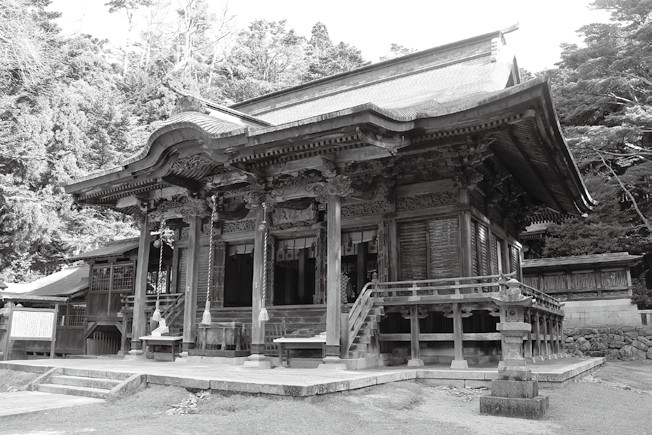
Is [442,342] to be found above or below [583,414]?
above

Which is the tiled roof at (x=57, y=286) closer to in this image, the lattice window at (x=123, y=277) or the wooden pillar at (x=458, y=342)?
the lattice window at (x=123, y=277)

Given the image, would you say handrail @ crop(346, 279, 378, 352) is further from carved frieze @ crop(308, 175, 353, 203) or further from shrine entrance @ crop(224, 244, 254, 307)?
shrine entrance @ crop(224, 244, 254, 307)

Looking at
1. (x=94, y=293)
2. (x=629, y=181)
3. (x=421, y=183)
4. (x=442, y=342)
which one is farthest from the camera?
(x=629, y=181)

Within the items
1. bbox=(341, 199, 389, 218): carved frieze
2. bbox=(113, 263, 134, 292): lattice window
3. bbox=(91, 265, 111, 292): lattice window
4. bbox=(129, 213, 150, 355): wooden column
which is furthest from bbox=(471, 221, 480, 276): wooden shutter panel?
bbox=(91, 265, 111, 292): lattice window

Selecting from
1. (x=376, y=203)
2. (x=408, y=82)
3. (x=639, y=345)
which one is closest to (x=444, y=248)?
(x=376, y=203)

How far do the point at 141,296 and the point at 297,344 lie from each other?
546 cm

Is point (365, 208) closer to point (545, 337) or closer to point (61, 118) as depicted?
point (545, 337)

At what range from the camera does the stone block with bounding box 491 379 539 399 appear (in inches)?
284

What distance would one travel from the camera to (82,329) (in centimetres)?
2002

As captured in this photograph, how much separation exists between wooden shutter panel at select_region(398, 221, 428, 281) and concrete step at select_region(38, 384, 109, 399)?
6980 millimetres

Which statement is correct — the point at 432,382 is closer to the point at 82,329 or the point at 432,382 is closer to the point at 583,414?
the point at 583,414

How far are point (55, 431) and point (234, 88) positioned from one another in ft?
129

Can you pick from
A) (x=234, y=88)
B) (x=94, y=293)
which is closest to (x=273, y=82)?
(x=234, y=88)

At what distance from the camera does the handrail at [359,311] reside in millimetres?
10645
